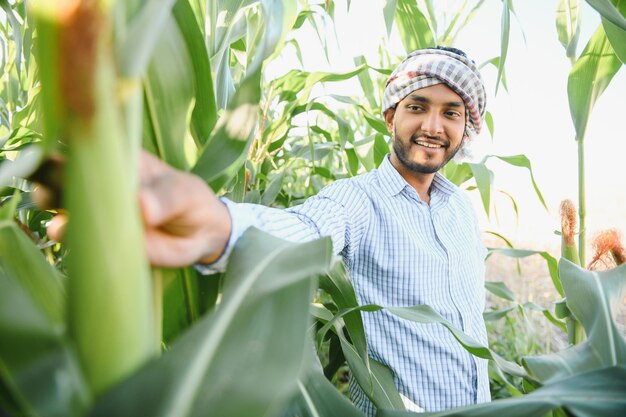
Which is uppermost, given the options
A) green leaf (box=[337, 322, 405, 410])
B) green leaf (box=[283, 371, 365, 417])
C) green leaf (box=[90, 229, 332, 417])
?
green leaf (box=[90, 229, 332, 417])

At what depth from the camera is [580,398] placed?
36 centimetres

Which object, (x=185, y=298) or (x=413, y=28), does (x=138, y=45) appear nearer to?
(x=185, y=298)

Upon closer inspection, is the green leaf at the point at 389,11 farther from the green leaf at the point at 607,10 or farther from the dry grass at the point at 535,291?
the dry grass at the point at 535,291

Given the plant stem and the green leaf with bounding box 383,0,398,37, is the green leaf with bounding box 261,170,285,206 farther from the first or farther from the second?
the plant stem

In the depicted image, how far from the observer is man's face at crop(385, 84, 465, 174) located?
0.99 meters

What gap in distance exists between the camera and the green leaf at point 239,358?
202 millimetres

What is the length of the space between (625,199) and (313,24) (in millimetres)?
8107

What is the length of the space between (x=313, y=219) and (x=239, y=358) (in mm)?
466

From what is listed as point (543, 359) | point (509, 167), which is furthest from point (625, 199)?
point (543, 359)

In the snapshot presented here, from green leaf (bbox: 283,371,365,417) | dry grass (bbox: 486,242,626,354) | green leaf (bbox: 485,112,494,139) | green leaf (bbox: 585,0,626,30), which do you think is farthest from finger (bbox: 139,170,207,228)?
dry grass (bbox: 486,242,626,354)

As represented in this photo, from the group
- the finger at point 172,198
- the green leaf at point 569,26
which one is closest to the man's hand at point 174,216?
the finger at point 172,198

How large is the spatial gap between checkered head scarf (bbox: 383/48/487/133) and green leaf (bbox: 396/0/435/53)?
0.11 metres

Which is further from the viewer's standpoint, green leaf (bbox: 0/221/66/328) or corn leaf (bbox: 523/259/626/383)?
corn leaf (bbox: 523/259/626/383)

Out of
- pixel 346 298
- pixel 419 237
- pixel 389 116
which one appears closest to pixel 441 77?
pixel 389 116
